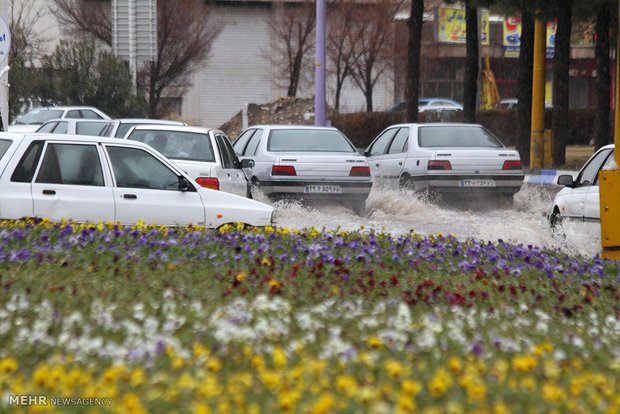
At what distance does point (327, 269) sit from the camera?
746 centimetres

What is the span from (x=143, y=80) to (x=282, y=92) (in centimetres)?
1591

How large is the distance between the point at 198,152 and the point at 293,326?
7836mm

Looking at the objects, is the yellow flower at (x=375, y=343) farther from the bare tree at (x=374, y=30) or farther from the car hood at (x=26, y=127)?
the bare tree at (x=374, y=30)

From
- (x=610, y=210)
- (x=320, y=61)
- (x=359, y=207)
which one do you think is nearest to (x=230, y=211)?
(x=610, y=210)

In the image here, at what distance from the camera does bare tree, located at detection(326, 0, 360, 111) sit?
45.7 meters

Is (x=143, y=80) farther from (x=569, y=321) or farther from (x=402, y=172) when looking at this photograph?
(x=569, y=321)

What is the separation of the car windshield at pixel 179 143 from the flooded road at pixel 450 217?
6.29ft

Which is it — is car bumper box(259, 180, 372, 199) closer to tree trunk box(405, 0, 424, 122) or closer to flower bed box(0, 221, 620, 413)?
flower bed box(0, 221, 620, 413)

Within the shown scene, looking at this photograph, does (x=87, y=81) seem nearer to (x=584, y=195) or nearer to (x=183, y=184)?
(x=183, y=184)

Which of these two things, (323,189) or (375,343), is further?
(323,189)

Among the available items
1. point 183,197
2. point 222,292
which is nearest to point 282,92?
point 183,197

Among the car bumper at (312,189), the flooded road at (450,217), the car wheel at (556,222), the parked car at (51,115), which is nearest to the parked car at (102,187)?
the flooded road at (450,217)

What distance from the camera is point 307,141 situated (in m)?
16.8

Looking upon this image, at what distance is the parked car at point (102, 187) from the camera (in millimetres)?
10211
